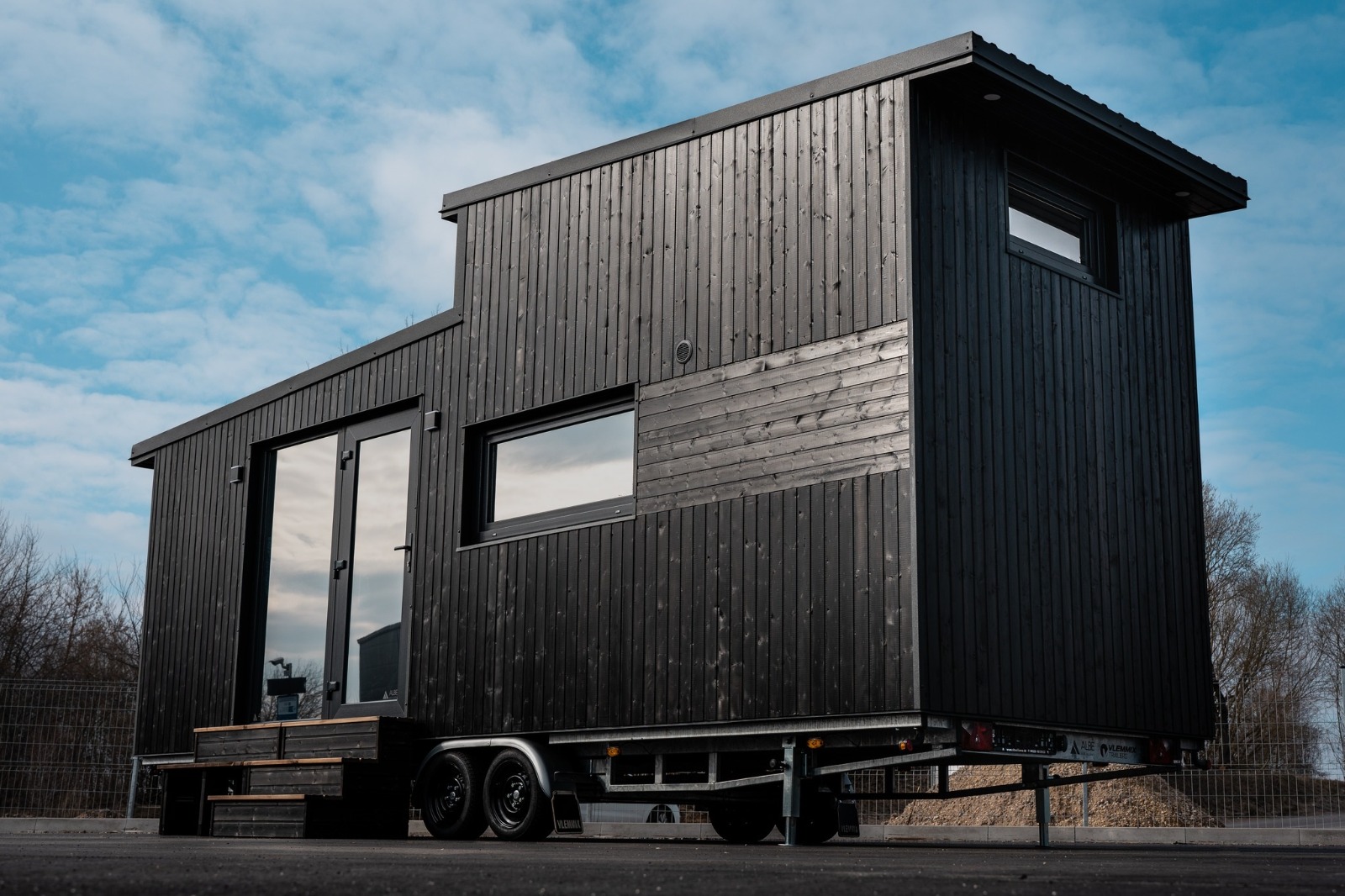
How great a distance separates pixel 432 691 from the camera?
1081cm

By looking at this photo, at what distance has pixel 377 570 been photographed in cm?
1161

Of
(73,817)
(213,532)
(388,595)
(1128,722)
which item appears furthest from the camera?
(73,817)

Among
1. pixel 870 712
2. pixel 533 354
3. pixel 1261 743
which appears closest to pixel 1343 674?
pixel 1261 743

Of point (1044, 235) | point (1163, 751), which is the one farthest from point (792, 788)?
point (1044, 235)

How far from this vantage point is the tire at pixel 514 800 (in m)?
9.36

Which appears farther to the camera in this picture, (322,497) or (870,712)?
(322,497)

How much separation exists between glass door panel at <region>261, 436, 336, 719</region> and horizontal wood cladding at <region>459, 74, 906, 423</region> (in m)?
2.11

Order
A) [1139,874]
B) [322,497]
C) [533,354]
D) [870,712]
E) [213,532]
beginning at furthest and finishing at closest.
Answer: [213,532] → [322,497] → [533,354] → [870,712] → [1139,874]

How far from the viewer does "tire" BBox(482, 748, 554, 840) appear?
9359mm

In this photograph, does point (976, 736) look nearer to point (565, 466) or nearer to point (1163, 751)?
point (1163, 751)

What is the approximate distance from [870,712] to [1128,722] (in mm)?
2313

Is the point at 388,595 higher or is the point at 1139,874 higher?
the point at 388,595

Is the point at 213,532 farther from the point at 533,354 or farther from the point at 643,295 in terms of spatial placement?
the point at 643,295

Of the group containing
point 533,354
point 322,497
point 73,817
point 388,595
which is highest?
point 533,354
